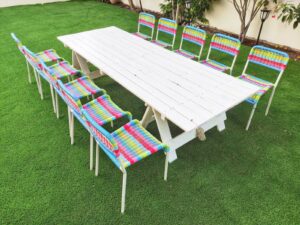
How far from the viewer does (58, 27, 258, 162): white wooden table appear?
2055mm

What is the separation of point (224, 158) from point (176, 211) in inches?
33.8

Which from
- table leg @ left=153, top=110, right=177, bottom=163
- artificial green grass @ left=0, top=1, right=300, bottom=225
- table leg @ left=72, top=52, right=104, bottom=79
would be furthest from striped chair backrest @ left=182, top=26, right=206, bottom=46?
table leg @ left=153, top=110, right=177, bottom=163

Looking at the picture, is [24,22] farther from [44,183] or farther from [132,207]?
[132,207]

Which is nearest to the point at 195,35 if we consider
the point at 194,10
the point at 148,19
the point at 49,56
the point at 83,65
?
the point at 148,19

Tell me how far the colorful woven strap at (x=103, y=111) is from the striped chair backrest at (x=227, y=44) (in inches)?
69.0

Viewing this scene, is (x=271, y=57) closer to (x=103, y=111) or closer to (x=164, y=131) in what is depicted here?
(x=164, y=131)

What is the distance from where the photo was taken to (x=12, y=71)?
4.21 metres

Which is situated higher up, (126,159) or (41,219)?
(126,159)

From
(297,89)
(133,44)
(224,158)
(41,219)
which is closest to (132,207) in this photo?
(41,219)

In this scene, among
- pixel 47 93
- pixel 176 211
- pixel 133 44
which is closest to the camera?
pixel 176 211

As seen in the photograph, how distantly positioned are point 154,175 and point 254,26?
4780 millimetres

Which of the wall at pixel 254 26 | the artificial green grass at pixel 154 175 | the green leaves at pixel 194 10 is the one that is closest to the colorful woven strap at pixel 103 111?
the artificial green grass at pixel 154 175

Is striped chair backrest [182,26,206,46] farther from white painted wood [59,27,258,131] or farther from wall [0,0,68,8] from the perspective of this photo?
wall [0,0,68,8]

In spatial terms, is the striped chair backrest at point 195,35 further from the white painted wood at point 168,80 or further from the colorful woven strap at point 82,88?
the colorful woven strap at point 82,88
